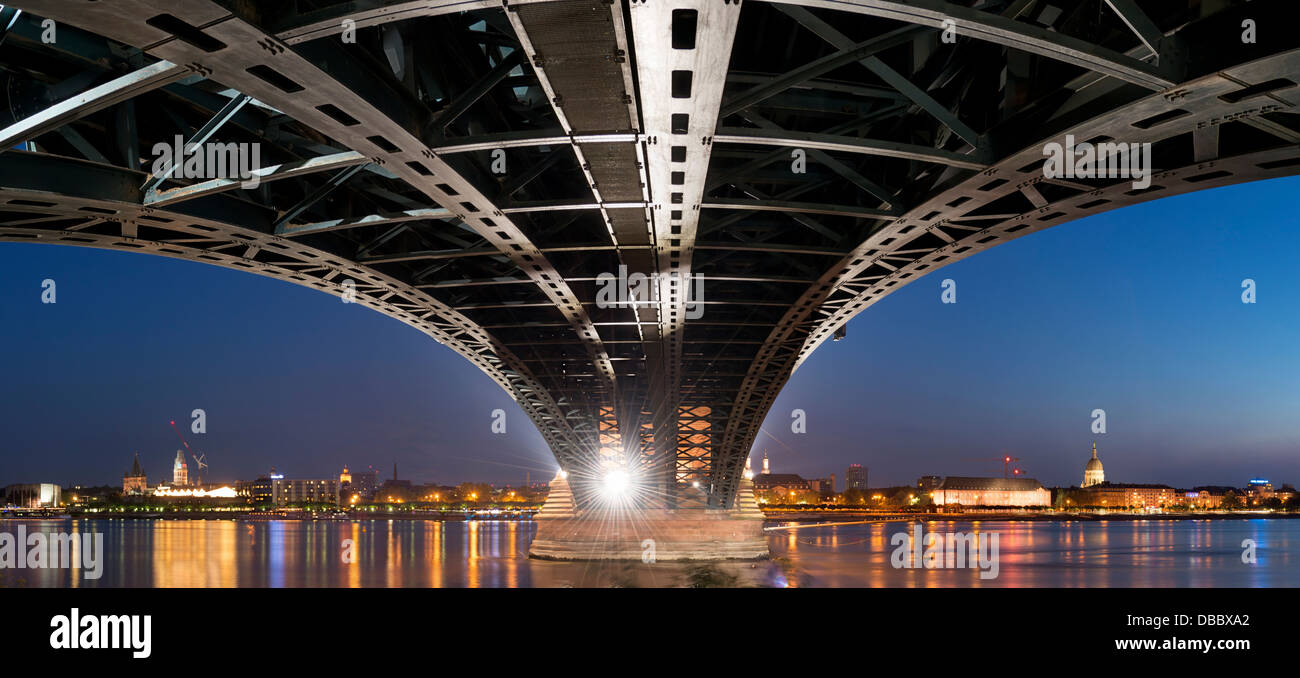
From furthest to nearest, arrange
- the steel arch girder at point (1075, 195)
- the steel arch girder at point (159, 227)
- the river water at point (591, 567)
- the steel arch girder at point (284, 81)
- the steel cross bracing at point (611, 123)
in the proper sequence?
the river water at point (591, 567), the steel arch girder at point (159, 227), the steel arch girder at point (1075, 195), the steel cross bracing at point (611, 123), the steel arch girder at point (284, 81)

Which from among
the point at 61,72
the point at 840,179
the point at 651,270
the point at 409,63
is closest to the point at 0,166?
the point at 61,72

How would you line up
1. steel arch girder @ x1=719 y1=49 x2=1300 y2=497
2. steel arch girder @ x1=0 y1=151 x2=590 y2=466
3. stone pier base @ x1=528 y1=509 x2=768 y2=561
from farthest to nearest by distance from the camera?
1. stone pier base @ x1=528 y1=509 x2=768 y2=561
2. steel arch girder @ x1=0 y1=151 x2=590 y2=466
3. steel arch girder @ x1=719 y1=49 x2=1300 y2=497

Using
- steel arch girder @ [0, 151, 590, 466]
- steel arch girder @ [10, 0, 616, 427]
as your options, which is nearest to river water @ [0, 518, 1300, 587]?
steel arch girder @ [0, 151, 590, 466]

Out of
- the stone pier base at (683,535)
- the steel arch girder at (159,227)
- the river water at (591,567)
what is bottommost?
the river water at (591,567)

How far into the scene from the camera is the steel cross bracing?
35.9 feet

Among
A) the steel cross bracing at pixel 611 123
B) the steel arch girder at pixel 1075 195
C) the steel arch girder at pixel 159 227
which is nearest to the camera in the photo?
the steel cross bracing at pixel 611 123

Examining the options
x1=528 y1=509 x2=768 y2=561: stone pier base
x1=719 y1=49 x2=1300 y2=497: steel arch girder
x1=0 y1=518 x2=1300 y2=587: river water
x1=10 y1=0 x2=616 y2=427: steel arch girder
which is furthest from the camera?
x1=0 y1=518 x2=1300 y2=587: river water

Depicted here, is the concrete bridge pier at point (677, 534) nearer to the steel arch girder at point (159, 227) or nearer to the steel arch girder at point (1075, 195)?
the steel arch girder at point (1075, 195)

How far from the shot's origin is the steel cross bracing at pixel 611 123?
10.9 meters

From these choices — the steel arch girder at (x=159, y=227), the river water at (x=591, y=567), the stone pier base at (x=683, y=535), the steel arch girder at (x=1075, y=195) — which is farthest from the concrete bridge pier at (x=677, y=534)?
the steel arch girder at (x=159, y=227)

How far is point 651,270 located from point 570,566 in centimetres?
3900

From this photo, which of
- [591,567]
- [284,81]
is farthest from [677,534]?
[284,81]

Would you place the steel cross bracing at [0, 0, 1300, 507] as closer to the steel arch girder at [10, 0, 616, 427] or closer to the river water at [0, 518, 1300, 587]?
the steel arch girder at [10, 0, 616, 427]
